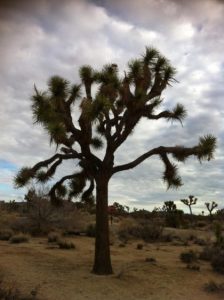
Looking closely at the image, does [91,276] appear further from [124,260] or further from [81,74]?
[81,74]

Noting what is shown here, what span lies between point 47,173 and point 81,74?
128 inches

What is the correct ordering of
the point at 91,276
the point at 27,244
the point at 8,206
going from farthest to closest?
the point at 8,206 → the point at 27,244 → the point at 91,276

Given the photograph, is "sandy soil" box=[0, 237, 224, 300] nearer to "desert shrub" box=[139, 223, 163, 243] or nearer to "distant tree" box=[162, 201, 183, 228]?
"desert shrub" box=[139, 223, 163, 243]

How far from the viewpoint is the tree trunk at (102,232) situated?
1295 centimetres

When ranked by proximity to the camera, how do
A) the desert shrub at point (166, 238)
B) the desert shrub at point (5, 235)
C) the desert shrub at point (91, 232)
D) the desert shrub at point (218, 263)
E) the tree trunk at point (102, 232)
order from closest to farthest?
the tree trunk at point (102, 232) < the desert shrub at point (218, 263) < the desert shrub at point (5, 235) < the desert shrub at point (166, 238) < the desert shrub at point (91, 232)

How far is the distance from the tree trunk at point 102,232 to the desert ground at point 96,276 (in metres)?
0.33

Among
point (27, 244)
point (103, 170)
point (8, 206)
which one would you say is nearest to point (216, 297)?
point (103, 170)

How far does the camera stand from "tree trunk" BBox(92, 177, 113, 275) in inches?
510

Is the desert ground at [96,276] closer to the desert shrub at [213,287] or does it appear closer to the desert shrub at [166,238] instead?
the desert shrub at [213,287]

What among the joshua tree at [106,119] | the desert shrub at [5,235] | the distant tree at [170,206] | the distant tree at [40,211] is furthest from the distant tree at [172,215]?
the joshua tree at [106,119]

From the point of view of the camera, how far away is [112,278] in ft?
41.4

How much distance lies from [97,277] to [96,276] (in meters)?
0.12

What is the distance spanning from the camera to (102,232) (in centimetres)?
1296

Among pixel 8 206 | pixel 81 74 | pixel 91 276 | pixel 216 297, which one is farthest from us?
→ pixel 8 206
